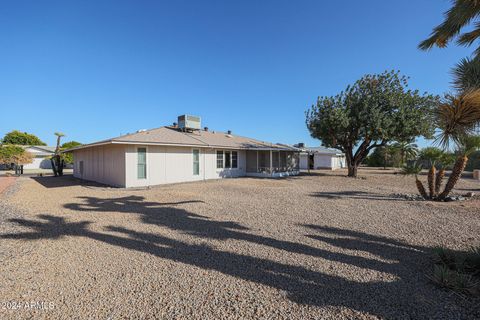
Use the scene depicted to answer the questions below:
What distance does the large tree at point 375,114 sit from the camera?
54.9ft

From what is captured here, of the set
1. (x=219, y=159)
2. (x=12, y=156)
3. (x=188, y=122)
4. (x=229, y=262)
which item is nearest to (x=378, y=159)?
(x=219, y=159)

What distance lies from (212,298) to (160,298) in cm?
66

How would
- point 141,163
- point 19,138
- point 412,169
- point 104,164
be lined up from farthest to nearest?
point 19,138
point 104,164
point 141,163
point 412,169

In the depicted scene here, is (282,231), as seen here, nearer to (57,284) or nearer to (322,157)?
(57,284)

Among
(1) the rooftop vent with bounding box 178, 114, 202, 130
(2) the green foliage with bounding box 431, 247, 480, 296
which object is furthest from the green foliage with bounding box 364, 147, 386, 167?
(2) the green foliage with bounding box 431, 247, 480, 296

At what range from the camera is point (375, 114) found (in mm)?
16484

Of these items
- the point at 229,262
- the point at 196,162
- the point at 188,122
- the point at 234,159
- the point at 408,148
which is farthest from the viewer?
the point at 408,148

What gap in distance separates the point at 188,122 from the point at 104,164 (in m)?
6.50

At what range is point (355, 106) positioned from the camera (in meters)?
17.9

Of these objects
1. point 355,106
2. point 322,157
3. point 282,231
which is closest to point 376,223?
point 282,231

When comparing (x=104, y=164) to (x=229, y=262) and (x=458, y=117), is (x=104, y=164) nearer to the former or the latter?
(x=229, y=262)

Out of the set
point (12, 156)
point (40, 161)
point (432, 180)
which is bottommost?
point (432, 180)

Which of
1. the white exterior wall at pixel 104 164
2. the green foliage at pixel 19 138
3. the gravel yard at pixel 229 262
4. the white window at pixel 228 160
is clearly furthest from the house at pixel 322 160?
the green foliage at pixel 19 138

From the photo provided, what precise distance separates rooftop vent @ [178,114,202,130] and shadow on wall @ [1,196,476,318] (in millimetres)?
11968
